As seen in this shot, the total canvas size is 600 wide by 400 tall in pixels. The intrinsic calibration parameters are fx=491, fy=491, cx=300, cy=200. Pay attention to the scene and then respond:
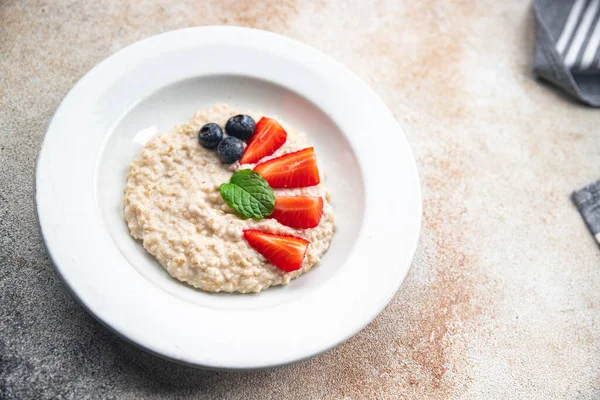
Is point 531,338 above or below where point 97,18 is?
below

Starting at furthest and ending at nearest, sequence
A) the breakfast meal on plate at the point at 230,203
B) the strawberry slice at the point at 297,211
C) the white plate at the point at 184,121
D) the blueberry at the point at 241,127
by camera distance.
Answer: the blueberry at the point at 241,127 < the strawberry slice at the point at 297,211 < the breakfast meal on plate at the point at 230,203 < the white plate at the point at 184,121

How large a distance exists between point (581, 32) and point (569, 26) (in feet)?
0.28

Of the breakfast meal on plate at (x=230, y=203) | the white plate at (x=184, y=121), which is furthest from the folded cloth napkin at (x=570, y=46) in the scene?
the breakfast meal on plate at (x=230, y=203)

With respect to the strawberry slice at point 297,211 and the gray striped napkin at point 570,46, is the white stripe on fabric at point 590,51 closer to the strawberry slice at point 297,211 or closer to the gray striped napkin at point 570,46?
the gray striped napkin at point 570,46

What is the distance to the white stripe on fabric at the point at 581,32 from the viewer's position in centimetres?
312

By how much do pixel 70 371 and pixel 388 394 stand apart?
4.52 ft

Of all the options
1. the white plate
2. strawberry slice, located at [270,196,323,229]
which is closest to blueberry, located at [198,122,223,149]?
the white plate

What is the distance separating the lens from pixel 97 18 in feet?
9.16

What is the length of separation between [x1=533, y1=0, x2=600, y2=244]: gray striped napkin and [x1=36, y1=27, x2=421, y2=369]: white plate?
1410 mm

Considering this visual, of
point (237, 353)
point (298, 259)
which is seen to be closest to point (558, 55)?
point (298, 259)

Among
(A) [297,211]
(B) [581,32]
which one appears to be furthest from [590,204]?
(A) [297,211]

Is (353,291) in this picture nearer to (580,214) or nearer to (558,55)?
(580,214)

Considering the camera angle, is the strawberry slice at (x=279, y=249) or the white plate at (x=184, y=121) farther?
the strawberry slice at (x=279, y=249)

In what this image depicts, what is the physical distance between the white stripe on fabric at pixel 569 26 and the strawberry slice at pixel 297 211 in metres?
2.11
